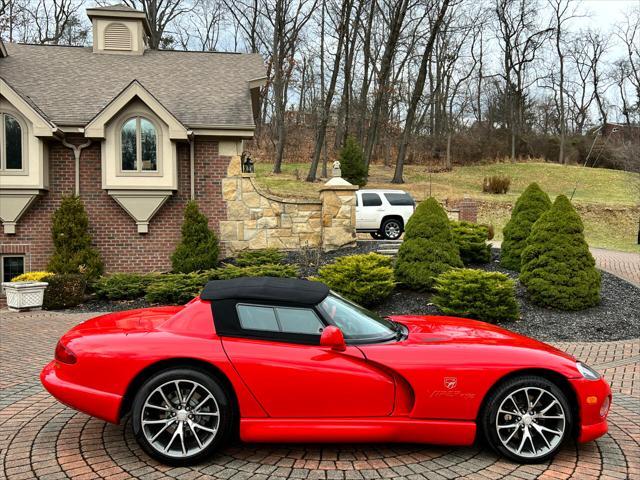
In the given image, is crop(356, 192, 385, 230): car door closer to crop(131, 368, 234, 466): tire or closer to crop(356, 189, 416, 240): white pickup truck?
crop(356, 189, 416, 240): white pickup truck

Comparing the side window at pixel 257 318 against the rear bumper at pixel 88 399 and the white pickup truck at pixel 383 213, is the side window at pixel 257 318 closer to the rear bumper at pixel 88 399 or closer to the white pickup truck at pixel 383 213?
the rear bumper at pixel 88 399

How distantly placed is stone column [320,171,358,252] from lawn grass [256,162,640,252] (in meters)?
7.46

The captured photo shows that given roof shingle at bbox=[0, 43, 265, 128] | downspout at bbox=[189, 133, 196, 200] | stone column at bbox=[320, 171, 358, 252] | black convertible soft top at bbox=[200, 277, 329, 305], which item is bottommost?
black convertible soft top at bbox=[200, 277, 329, 305]

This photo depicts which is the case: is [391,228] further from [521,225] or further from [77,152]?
[77,152]

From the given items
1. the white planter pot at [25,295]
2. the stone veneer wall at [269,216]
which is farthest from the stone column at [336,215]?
the white planter pot at [25,295]

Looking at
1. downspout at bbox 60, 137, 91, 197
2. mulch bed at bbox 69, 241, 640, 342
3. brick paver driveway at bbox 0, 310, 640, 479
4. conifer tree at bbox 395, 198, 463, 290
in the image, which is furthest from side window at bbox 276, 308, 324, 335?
downspout at bbox 60, 137, 91, 197

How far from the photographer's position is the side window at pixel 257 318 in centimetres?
374

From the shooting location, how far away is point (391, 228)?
56.7 ft

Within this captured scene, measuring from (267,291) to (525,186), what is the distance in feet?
106

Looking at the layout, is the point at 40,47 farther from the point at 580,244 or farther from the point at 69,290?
the point at 580,244

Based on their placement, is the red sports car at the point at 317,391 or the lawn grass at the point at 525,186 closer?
the red sports car at the point at 317,391

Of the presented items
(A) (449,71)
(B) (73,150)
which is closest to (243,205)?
(B) (73,150)

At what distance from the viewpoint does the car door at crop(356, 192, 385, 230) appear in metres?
17.1

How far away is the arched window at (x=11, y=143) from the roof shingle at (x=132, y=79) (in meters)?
0.70
